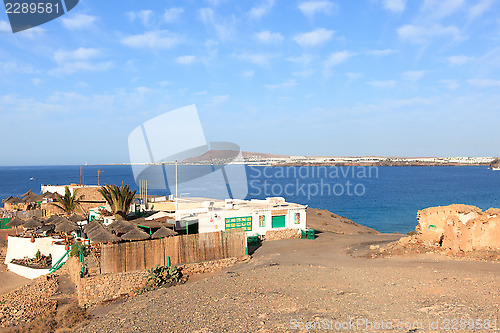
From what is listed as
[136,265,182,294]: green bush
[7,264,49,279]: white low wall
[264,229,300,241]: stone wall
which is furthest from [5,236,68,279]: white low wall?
[264,229,300,241]: stone wall

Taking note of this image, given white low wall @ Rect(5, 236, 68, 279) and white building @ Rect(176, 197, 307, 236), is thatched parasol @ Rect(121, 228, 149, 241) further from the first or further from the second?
white low wall @ Rect(5, 236, 68, 279)

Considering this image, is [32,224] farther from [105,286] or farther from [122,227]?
[105,286]

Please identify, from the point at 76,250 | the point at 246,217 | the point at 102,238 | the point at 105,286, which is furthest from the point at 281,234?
the point at 105,286

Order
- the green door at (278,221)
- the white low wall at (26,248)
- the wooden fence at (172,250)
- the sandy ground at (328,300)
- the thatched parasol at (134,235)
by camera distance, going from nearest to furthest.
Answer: the sandy ground at (328,300), the wooden fence at (172,250), the thatched parasol at (134,235), the white low wall at (26,248), the green door at (278,221)

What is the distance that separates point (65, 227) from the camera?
21703mm

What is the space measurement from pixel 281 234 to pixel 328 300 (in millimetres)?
13525

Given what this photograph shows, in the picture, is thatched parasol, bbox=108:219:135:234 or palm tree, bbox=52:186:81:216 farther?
palm tree, bbox=52:186:81:216

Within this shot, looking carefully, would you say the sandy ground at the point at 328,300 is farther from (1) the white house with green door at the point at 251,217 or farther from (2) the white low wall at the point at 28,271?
(2) the white low wall at the point at 28,271

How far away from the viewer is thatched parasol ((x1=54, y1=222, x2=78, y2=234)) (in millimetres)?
21484

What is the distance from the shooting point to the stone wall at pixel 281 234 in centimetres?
2492

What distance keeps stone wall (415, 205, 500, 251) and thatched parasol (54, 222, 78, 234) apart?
18964 millimetres

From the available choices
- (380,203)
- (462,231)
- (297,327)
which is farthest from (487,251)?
(380,203)

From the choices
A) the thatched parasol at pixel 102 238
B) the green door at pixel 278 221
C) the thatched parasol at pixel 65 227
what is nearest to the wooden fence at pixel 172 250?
the thatched parasol at pixel 102 238

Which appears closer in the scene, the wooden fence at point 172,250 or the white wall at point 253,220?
the wooden fence at point 172,250
